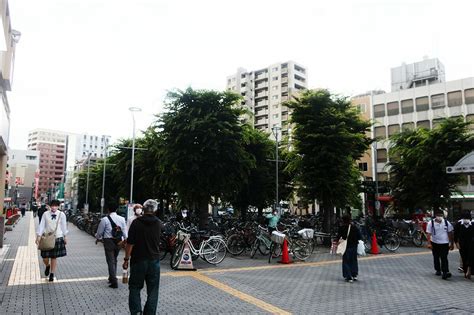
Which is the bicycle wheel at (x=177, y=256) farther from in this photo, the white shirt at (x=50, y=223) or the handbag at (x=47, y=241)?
the handbag at (x=47, y=241)

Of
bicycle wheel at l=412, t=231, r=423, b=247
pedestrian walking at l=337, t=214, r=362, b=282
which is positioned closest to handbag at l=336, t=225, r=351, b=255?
pedestrian walking at l=337, t=214, r=362, b=282

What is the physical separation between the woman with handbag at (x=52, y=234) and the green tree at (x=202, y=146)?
8597 millimetres

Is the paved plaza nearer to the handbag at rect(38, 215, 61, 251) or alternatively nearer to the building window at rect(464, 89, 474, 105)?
the handbag at rect(38, 215, 61, 251)

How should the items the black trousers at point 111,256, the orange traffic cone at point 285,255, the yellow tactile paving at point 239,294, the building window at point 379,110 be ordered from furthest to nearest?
the building window at point 379,110
the orange traffic cone at point 285,255
the black trousers at point 111,256
the yellow tactile paving at point 239,294

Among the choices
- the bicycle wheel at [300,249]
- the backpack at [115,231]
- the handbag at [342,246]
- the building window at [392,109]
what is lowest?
the bicycle wheel at [300,249]

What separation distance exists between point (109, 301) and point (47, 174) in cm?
15967

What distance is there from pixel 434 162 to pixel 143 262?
1934 centimetres

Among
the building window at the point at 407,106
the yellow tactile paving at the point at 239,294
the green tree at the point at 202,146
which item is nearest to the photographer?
the yellow tactile paving at the point at 239,294

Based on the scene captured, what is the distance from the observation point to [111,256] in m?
8.67

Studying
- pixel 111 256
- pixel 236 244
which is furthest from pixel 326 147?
pixel 111 256

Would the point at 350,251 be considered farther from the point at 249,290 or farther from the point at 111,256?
the point at 111,256

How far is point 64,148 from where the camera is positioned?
15512 centimetres

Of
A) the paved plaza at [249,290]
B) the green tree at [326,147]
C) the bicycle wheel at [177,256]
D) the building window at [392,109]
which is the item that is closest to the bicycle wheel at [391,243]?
the green tree at [326,147]

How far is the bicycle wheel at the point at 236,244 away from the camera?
1437cm
